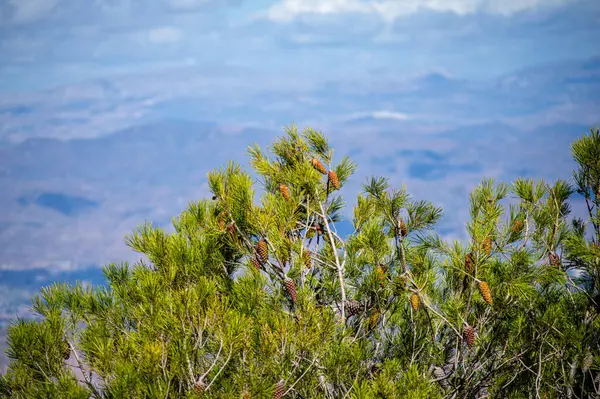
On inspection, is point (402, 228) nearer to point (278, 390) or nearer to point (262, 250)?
point (262, 250)

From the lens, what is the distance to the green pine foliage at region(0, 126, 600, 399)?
281cm

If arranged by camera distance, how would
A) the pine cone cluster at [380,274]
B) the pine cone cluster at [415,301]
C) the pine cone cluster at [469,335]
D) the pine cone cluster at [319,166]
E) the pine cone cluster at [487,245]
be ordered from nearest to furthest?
1. the pine cone cluster at [469,335]
2. the pine cone cluster at [415,301]
3. the pine cone cluster at [487,245]
4. the pine cone cluster at [380,274]
5. the pine cone cluster at [319,166]

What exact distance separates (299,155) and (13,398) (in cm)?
179

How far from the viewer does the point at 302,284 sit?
352cm

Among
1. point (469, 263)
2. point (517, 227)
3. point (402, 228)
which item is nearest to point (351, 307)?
point (402, 228)

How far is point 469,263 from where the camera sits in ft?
10.8

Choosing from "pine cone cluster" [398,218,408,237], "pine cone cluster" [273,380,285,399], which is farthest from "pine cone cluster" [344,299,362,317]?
"pine cone cluster" [273,380,285,399]

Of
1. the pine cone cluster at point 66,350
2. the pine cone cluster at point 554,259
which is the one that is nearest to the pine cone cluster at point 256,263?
the pine cone cluster at point 66,350

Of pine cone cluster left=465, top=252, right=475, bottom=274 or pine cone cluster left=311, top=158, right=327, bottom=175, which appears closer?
pine cone cluster left=465, top=252, right=475, bottom=274

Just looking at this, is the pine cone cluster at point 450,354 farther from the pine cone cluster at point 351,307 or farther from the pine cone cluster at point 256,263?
the pine cone cluster at point 256,263

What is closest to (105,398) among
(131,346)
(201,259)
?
(131,346)

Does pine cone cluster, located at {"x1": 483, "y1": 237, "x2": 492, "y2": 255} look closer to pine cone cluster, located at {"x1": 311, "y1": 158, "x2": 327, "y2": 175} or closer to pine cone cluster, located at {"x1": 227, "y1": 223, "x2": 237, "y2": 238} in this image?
pine cone cluster, located at {"x1": 311, "y1": 158, "x2": 327, "y2": 175}

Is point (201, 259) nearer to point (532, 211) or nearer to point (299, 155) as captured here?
point (299, 155)

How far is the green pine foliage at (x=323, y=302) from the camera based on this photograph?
2.81 metres
